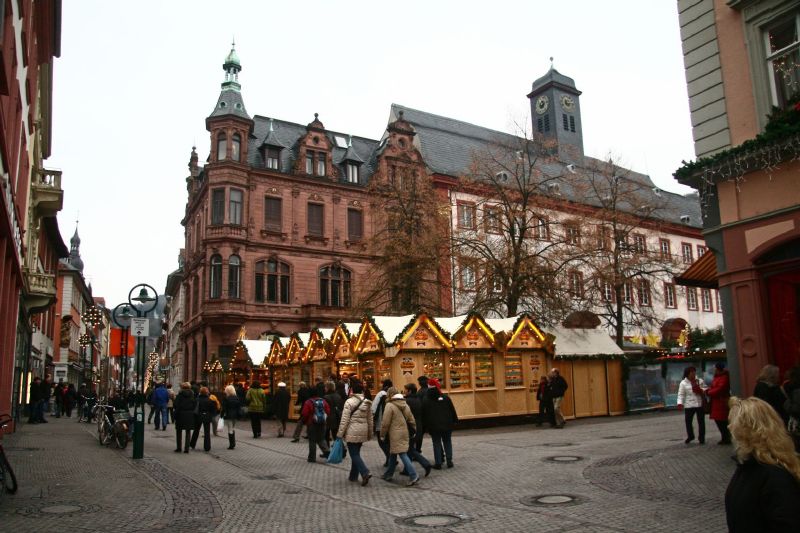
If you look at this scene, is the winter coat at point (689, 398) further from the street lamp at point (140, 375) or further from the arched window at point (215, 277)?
the arched window at point (215, 277)

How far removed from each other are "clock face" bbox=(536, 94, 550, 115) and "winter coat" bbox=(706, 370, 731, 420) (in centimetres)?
5382

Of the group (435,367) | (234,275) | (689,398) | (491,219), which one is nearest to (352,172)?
(234,275)

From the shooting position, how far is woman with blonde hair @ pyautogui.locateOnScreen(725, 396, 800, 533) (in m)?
3.26

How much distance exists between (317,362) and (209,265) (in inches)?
642

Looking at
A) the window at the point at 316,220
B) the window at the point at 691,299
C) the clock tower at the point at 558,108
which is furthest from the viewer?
the clock tower at the point at 558,108

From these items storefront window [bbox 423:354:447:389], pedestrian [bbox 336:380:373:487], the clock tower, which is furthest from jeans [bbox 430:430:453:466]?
the clock tower

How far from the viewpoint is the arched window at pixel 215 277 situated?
131 ft

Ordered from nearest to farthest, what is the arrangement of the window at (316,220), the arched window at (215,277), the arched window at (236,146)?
the arched window at (215,277), the arched window at (236,146), the window at (316,220)

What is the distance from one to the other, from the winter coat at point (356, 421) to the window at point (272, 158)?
32.8 metres

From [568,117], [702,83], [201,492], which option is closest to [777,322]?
[702,83]

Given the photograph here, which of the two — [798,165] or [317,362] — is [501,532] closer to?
[798,165]

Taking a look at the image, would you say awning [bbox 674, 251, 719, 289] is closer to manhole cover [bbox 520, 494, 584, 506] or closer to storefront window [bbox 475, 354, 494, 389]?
manhole cover [bbox 520, 494, 584, 506]

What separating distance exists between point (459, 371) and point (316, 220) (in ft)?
77.2

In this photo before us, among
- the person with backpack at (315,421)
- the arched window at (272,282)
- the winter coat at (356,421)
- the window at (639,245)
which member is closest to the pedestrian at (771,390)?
the winter coat at (356,421)
